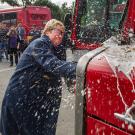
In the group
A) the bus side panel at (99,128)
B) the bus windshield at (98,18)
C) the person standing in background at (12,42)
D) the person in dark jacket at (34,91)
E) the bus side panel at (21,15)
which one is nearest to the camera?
the bus side panel at (99,128)

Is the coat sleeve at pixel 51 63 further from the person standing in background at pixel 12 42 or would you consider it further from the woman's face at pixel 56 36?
the person standing in background at pixel 12 42

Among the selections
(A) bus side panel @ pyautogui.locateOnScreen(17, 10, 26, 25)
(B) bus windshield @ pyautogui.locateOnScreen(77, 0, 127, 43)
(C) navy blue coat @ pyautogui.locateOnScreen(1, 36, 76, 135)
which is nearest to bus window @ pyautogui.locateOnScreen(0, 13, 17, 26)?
(A) bus side panel @ pyautogui.locateOnScreen(17, 10, 26, 25)

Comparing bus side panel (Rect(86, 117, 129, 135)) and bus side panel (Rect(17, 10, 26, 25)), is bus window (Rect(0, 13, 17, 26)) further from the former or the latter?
bus side panel (Rect(86, 117, 129, 135))

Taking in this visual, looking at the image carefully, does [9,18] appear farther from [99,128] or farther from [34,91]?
[99,128]

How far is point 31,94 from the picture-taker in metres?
4.16

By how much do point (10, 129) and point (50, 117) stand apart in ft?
1.31

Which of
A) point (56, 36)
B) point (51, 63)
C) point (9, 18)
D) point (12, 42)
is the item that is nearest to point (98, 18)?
point (56, 36)

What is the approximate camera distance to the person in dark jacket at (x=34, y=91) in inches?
162

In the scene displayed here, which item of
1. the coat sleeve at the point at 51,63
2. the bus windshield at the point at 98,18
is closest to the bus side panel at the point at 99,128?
the coat sleeve at the point at 51,63

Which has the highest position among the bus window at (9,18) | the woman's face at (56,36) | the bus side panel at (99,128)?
the woman's face at (56,36)

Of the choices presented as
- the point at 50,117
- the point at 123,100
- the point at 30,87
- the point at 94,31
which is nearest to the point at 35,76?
the point at 30,87

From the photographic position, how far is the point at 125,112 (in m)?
2.18

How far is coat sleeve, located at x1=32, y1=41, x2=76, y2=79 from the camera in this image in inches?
140

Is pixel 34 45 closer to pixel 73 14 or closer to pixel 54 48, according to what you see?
pixel 54 48
